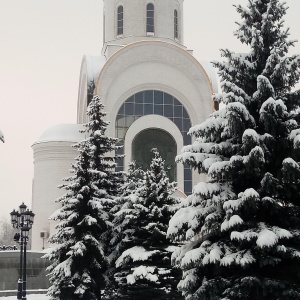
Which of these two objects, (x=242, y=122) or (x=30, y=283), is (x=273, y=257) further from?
(x=30, y=283)

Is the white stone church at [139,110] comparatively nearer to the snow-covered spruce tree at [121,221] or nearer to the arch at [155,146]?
the arch at [155,146]

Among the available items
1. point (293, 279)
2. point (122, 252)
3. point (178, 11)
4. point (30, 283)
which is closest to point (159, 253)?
point (122, 252)

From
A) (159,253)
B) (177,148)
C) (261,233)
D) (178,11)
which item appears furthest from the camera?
(178,11)

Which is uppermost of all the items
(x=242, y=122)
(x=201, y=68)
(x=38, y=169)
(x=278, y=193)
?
(x=201, y=68)

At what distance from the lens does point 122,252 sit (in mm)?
15414

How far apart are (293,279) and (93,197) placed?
806 cm

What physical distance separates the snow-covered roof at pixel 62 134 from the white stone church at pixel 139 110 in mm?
44

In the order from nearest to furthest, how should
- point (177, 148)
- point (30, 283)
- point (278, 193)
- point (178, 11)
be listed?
point (278, 193) → point (30, 283) → point (177, 148) → point (178, 11)

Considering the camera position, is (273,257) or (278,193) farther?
(278,193)

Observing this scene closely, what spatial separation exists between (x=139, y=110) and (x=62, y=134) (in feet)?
15.3

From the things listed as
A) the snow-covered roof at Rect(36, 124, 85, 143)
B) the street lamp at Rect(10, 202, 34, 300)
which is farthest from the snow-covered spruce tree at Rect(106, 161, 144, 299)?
the snow-covered roof at Rect(36, 124, 85, 143)

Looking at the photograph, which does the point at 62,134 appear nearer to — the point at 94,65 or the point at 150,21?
the point at 94,65

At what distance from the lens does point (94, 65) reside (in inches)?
1203

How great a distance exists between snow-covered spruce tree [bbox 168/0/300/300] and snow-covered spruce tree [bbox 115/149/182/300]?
4.75 metres
